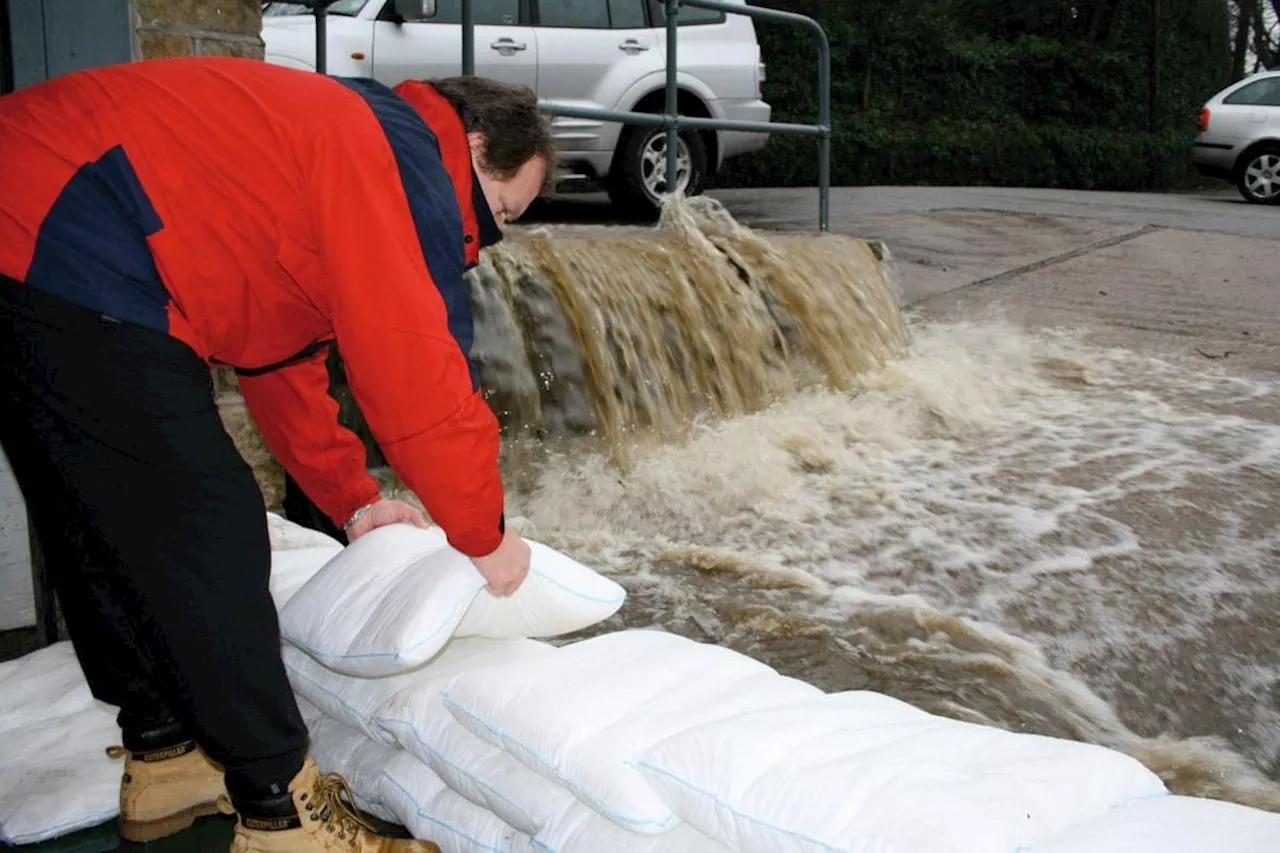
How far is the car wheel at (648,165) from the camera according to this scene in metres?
8.29

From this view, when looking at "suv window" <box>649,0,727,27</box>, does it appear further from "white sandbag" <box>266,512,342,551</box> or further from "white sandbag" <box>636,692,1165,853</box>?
"white sandbag" <box>636,692,1165,853</box>

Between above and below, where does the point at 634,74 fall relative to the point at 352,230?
above

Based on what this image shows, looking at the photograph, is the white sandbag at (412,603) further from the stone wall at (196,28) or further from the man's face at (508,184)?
the stone wall at (196,28)

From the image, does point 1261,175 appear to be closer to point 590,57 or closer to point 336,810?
point 590,57

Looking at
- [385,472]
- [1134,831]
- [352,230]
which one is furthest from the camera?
[385,472]

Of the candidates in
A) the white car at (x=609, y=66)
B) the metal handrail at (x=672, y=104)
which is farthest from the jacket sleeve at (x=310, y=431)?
the white car at (x=609, y=66)

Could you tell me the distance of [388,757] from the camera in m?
2.43

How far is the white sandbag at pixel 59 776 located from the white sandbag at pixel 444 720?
0.39 meters

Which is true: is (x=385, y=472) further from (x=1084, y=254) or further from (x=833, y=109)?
(x=833, y=109)

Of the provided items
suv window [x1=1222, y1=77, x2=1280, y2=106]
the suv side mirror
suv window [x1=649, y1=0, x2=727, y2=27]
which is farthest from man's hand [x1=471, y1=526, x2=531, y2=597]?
suv window [x1=1222, y1=77, x2=1280, y2=106]

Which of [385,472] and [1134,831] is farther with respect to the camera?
[385,472]

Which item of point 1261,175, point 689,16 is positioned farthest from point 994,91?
point 689,16

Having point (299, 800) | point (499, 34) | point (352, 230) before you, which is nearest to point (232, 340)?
point (352, 230)

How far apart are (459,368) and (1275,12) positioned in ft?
80.7
